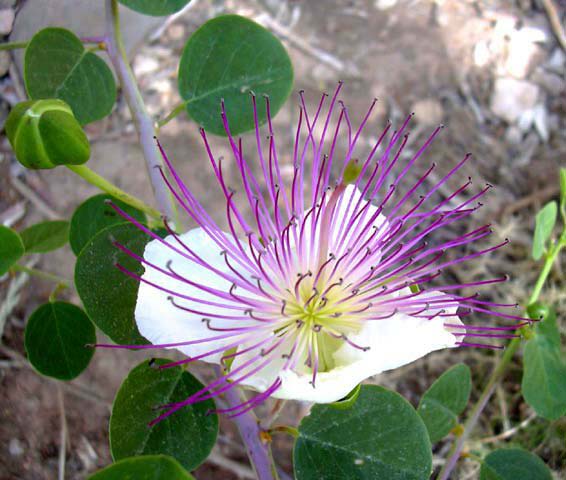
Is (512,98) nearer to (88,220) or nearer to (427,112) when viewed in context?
(427,112)

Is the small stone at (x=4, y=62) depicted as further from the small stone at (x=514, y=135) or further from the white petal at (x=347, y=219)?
the small stone at (x=514, y=135)

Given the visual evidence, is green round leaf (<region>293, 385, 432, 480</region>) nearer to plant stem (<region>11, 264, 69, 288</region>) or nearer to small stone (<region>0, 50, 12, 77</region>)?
plant stem (<region>11, 264, 69, 288</region>)

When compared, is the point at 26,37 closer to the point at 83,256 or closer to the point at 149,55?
the point at 83,256

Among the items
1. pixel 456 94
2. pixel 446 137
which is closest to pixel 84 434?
pixel 446 137

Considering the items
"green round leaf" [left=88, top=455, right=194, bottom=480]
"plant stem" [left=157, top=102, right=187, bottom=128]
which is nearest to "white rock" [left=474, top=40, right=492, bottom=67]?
"plant stem" [left=157, top=102, right=187, bottom=128]

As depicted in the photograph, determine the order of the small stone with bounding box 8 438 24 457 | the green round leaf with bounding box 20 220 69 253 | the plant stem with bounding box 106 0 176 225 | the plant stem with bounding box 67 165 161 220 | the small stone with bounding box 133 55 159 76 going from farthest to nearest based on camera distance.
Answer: the small stone with bounding box 133 55 159 76 < the small stone with bounding box 8 438 24 457 < the green round leaf with bounding box 20 220 69 253 < the plant stem with bounding box 106 0 176 225 < the plant stem with bounding box 67 165 161 220

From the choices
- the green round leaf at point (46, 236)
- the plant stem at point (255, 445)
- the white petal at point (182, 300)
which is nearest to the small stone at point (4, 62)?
the green round leaf at point (46, 236)
